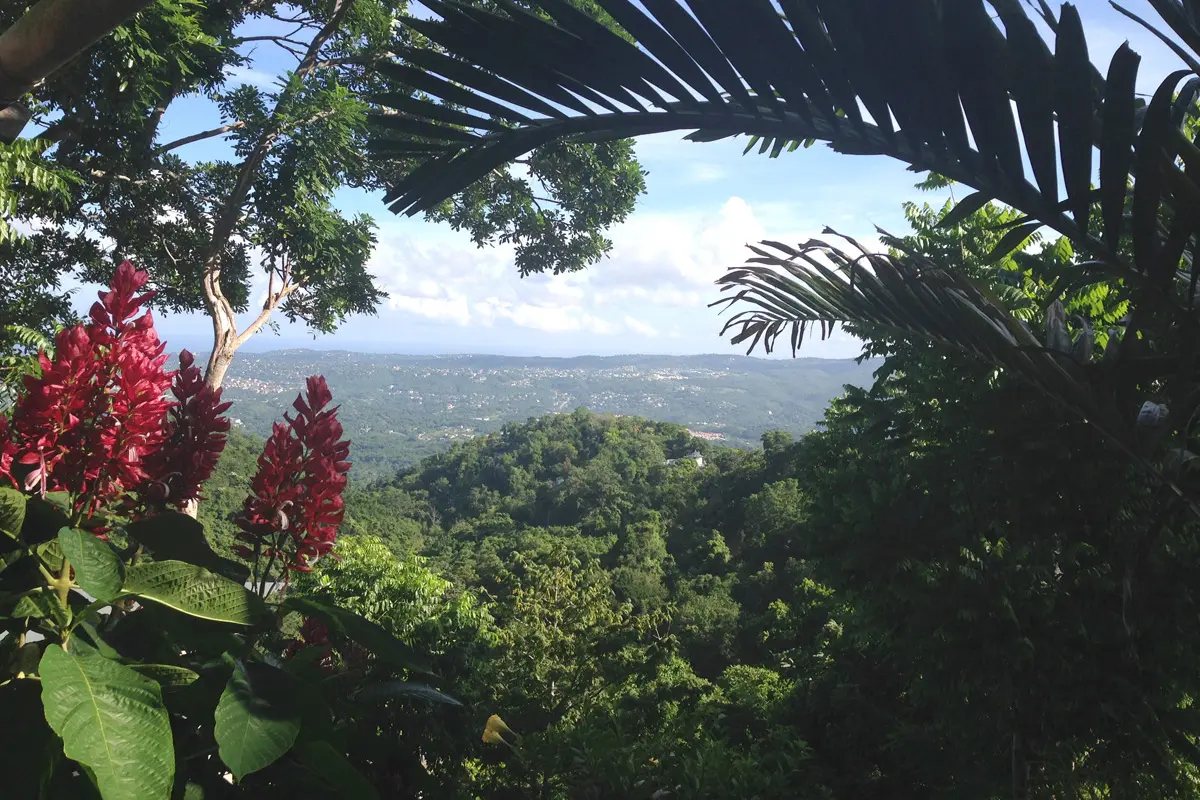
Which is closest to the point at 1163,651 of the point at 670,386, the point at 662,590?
the point at 662,590

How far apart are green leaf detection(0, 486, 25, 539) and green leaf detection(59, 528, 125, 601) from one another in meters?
0.11

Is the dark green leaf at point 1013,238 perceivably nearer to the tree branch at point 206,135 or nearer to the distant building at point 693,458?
the tree branch at point 206,135

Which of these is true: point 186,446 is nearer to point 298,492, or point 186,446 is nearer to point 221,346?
point 298,492

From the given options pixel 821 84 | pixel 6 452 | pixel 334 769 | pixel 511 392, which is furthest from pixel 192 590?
pixel 511 392

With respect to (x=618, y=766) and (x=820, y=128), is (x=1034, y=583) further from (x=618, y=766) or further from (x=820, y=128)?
(x=820, y=128)

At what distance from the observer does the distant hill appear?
64.9 m

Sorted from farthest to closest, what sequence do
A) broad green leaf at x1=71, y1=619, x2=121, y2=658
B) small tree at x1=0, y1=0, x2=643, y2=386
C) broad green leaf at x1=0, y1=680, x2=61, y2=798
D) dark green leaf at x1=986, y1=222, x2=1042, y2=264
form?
small tree at x1=0, y1=0, x2=643, y2=386 < dark green leaf at x1=986, y1=222, x2=1042, y2=264 < broad green leaf at x1=71, y1=619, x2=121, y2=658 < broad green leaf at x1=0, y1=680, x2=61, y2=798

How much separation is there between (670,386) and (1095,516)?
3817 inches

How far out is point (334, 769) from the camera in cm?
87

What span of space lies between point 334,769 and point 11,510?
576mm

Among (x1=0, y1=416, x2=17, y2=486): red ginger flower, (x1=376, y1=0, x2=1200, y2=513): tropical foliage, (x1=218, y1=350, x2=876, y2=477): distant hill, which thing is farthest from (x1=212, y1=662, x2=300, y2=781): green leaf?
(x1=218, y1=350, x2=876, y2=477): distant hill

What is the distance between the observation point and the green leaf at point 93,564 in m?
0.86

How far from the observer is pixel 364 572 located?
12.1ft

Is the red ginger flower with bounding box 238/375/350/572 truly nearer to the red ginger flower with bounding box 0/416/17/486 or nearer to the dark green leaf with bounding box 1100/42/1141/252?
the red ginger flower with bounding box 0/416/17/486
